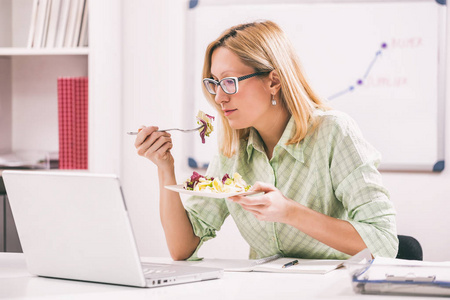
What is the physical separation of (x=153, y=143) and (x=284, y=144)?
41cm

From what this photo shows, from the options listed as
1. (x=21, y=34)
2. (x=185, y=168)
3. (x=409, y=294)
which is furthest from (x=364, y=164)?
(x=21, y=34)

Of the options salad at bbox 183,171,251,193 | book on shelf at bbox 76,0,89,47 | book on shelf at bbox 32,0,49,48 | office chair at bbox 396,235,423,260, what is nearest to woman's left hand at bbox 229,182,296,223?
salad at bbox 183,171,251,193

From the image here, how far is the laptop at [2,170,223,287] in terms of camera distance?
1259 millimetres

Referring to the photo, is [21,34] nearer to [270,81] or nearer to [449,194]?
[270,81]

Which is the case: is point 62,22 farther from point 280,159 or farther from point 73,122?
point 280,159

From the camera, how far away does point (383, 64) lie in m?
3.04

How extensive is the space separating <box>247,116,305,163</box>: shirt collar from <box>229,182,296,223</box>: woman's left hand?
28cm

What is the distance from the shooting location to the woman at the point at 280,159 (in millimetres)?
1734

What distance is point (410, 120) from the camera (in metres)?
3.02

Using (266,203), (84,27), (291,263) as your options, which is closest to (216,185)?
(266,203)

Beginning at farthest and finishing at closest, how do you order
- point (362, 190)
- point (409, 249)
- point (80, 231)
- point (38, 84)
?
1. point (38, 84)
2. point (409, 249)
3. point (362, 190)
4. point (80, 231)

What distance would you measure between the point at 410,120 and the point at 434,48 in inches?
14.3

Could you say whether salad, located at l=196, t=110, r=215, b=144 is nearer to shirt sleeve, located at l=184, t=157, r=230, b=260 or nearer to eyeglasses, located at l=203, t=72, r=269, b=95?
eyeglasses, located at l=203, t=72, r=269, b=95

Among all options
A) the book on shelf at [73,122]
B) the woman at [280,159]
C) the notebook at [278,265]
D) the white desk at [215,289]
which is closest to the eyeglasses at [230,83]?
the woman at [280,159]
